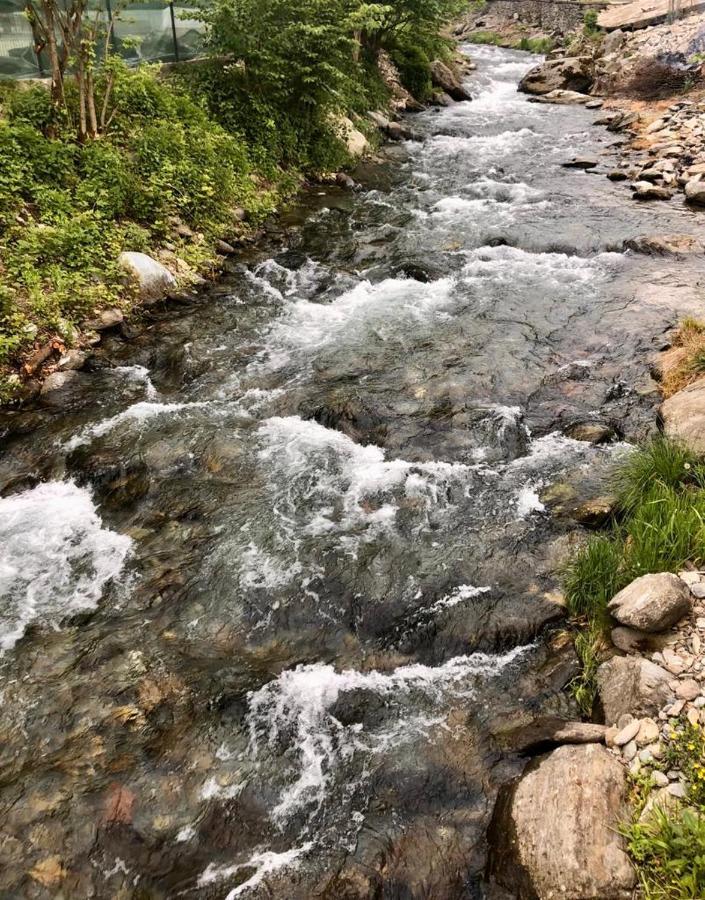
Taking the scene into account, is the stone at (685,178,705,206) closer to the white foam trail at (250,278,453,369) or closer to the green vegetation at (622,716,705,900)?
the white foam trail at (250,278,453,369)

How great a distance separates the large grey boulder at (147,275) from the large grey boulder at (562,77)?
76.3 ft

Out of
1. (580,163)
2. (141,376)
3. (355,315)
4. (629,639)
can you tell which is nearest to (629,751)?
(629,639)

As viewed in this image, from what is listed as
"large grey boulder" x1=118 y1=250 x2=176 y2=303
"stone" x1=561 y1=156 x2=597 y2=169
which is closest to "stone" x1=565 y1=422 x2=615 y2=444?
"large grey boulder" x1=118 y1=250 x2=176 y2=303

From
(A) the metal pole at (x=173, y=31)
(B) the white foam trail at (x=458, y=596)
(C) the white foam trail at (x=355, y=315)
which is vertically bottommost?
(B) the white foam trail at (x=458, y=596)

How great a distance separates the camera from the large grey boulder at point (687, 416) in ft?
18.4

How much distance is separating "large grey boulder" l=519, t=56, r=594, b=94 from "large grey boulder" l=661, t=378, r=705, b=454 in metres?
24.5

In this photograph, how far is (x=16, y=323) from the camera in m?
7.70

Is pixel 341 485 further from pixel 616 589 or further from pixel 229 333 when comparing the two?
pixel 229 333

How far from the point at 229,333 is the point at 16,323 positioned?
2825mm

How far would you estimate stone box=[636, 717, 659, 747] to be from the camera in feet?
11.6

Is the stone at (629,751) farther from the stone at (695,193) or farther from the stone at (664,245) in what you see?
the stone at (695,193)

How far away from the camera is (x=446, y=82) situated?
984 inches

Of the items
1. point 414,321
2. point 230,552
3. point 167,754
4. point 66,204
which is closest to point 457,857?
point 167,754

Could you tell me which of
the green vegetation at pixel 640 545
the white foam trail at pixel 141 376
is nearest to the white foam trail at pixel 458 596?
the green vegetation at pixel 640 545
